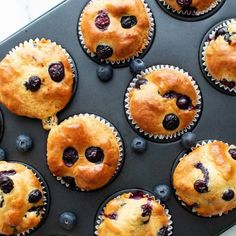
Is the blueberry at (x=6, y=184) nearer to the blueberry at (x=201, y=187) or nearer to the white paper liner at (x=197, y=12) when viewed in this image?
the blueberry at (x=201, y=187)

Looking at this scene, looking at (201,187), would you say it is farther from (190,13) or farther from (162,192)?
(190,13)

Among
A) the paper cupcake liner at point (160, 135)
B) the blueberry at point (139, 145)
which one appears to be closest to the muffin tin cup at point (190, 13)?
the paper cupcake liner at point (160, 135)

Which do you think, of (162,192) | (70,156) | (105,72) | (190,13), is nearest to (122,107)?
(105,72)

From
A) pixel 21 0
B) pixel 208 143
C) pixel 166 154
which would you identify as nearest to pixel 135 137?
pixel 166 154

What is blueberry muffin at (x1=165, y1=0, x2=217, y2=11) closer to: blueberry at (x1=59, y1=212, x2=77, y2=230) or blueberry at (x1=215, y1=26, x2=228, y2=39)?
blueberry at (x1=215, y1=26, x2=228, y2=39)

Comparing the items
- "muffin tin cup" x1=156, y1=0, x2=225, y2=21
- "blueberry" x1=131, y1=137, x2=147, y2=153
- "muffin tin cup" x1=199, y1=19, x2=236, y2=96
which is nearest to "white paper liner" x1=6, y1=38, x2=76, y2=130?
"blueberry" x1=131, y1=137, x2=147, y2=153

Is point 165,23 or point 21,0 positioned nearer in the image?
point 165,23

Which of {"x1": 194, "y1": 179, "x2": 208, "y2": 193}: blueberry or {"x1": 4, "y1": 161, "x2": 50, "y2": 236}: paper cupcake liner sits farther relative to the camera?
{"x1": 4, "y1": 161, "x2": 50, "y2": 236}: paper cupcake liner

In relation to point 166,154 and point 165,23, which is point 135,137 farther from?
point 165,23
